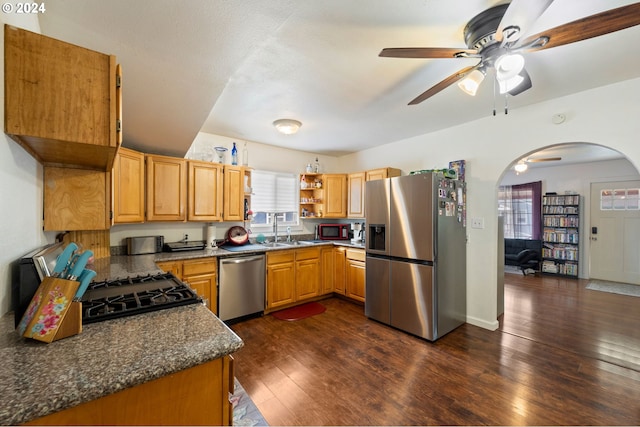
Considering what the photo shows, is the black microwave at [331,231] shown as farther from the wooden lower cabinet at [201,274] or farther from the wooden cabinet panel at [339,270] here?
the wooden lower cabinet at [201,274]

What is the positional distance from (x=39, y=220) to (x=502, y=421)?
10.0 ft

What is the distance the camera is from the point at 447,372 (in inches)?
86.0

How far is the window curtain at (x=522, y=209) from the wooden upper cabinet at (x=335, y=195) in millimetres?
4745

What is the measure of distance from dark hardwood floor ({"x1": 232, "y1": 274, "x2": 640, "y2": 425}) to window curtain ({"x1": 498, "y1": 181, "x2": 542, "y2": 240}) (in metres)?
3.31

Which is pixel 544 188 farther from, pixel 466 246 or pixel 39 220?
pixel 39 220

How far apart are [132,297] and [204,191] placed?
2106mm

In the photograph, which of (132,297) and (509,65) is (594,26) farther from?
(132,297)

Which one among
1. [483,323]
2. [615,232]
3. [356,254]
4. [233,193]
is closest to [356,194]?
[356,254]

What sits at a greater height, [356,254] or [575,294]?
[356,254]

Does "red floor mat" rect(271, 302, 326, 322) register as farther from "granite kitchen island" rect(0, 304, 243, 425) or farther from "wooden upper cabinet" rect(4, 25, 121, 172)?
"wooden upper cabinet" rect(4, 25, 121, 172)

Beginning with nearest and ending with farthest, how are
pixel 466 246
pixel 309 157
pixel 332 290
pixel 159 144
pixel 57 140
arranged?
pixel 57 140 → pixel 159 144 → pixel 466 246 → pixel 332 290 → pixel 309 157

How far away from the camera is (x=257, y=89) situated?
2.36 m

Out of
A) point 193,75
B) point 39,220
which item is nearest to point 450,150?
point 193,75

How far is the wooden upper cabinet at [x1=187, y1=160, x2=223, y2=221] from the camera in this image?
3137 mm
